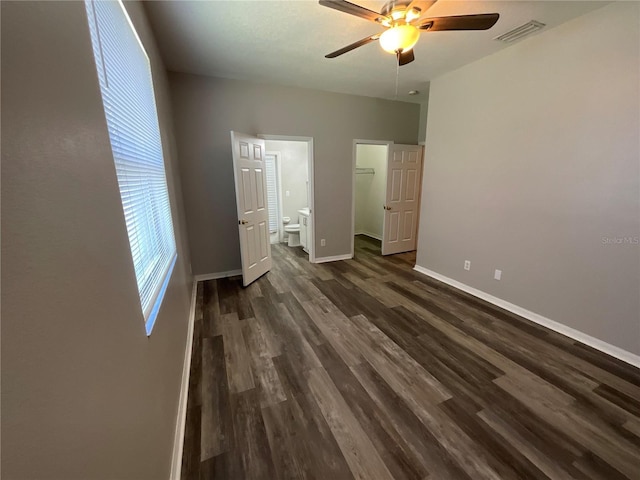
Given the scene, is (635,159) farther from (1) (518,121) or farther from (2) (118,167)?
(2) (118,167)

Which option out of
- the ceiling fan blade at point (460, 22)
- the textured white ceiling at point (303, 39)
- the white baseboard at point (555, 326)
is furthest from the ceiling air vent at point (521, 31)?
the white baseboard at point (555, 326)

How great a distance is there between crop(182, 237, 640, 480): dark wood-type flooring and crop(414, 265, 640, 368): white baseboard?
0.09 metres

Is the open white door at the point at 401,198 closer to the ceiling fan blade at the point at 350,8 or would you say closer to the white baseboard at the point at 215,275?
the white baseboard at the point at 215,275

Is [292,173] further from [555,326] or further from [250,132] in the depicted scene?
[555,326]

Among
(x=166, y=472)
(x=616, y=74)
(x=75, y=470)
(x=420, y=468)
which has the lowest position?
(x=420, y=468)

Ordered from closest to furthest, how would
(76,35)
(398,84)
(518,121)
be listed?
(76,35)
(518,121)
(398,84)

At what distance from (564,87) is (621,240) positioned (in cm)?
137

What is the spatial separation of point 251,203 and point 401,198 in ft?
8.90

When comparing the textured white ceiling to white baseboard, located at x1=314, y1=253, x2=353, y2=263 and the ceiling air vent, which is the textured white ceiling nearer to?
the ceiling air vent

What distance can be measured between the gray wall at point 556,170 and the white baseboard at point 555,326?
50 millimetres

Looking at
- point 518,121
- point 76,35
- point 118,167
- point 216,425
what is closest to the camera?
point 76,35

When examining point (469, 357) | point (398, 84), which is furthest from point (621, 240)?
point (398, 84)

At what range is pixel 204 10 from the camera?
1.98 metres

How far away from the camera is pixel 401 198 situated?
475 centimetres
